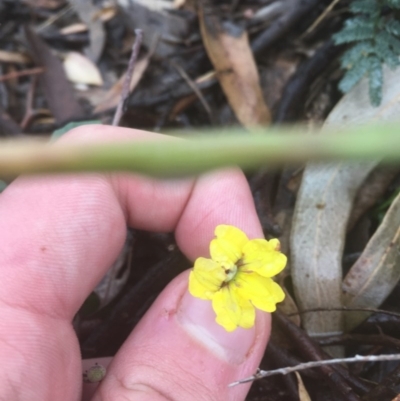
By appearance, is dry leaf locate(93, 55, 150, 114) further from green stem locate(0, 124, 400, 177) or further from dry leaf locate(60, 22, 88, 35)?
green stem locate(0, 124, 400, 177)

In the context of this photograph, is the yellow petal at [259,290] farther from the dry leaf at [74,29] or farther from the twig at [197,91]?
the dry leaf at [74,29]

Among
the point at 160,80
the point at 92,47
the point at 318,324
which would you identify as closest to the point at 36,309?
the point at 318,324

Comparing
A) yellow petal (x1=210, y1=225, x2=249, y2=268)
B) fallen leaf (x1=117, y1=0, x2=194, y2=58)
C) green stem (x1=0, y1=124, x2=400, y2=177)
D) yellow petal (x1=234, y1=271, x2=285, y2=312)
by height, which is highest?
green stem (x1=0, y1=124, x2=400, y2=177)

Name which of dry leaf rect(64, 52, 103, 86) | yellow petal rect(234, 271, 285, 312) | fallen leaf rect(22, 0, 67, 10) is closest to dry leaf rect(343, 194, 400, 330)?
yellow petal rect(234, 271, 285, 312)

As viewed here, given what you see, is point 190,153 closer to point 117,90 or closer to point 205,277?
point 205,277

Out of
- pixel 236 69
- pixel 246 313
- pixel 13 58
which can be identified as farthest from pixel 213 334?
pixel 13 58

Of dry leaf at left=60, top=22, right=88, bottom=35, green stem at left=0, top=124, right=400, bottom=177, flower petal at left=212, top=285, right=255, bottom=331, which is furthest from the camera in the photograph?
dry leaf at left=60, top=22, right=88, bottom=35

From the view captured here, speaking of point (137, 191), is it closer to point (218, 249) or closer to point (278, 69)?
point (218, 249)

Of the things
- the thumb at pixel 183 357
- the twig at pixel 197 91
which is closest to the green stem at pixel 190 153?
the thumb at pixel 183 357
